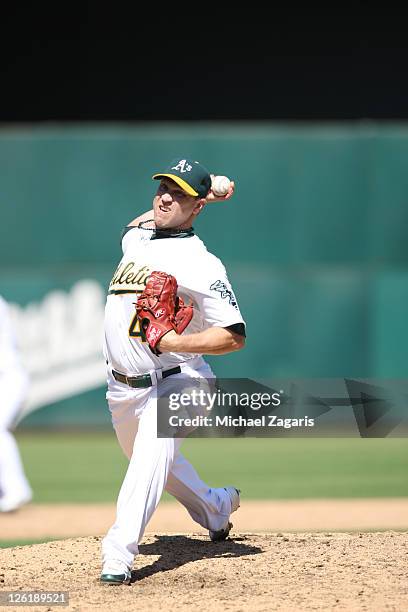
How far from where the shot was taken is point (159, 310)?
4574 millimetres

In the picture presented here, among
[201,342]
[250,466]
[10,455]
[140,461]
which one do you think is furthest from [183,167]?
[250,466]

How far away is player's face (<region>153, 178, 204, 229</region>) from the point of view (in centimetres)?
495

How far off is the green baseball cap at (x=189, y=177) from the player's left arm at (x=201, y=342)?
0.66 meters

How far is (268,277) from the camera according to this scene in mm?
11016

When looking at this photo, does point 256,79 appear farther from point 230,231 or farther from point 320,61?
point 230,231

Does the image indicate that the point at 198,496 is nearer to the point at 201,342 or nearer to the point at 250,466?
the point at 201,342

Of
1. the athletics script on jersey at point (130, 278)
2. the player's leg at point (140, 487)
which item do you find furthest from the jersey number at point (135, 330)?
the player's leg at point (140, 487)

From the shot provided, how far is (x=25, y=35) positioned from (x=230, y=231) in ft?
20.4

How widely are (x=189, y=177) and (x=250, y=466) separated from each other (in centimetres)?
512

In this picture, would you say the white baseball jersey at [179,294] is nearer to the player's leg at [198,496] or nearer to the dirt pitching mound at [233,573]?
the player's leg at [198,496]

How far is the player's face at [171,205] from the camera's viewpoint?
4.95 meters

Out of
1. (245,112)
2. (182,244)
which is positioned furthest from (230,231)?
(182,244)

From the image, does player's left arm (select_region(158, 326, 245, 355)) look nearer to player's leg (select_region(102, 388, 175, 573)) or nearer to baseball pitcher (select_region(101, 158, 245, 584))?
baseball pitcher (select_region(101, 158, 245, 584))

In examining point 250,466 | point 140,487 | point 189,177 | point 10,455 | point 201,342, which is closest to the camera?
point 201,342
